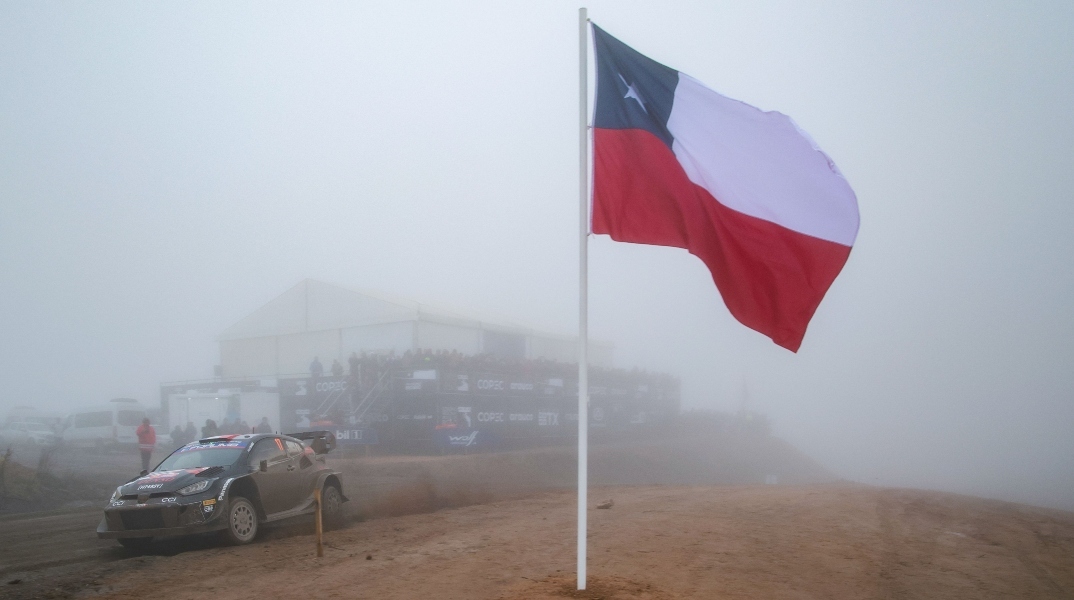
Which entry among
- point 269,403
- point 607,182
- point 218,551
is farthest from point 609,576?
point 269,403

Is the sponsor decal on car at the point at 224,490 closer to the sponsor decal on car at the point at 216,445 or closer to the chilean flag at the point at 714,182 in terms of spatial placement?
the sponsor decal on car at the point at 216,445

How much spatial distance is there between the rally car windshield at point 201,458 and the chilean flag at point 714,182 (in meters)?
7.40

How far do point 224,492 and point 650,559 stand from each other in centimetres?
570

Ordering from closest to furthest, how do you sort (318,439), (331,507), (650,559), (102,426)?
(650,559)
(331,507)
(318,439)
(102,426)

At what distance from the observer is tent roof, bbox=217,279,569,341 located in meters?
31.9

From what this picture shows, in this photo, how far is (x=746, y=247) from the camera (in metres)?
6.95

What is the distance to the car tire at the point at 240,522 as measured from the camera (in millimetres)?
10734

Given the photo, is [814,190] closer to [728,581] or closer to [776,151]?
[776,151]

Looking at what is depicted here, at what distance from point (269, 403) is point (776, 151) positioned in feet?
83.5

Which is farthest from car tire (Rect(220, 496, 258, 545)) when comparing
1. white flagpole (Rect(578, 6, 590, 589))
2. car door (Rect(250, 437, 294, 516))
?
white flagpole (Rect(578, 6, 590, 589))

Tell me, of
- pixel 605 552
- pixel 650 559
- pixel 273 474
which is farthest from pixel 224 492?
pixel 650 559

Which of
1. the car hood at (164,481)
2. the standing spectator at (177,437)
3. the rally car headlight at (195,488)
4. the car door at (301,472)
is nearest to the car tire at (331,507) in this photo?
the car door at (301,472)

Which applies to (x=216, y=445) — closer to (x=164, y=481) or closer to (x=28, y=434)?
(x=164, y=481)

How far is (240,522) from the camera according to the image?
10945 millimetres
